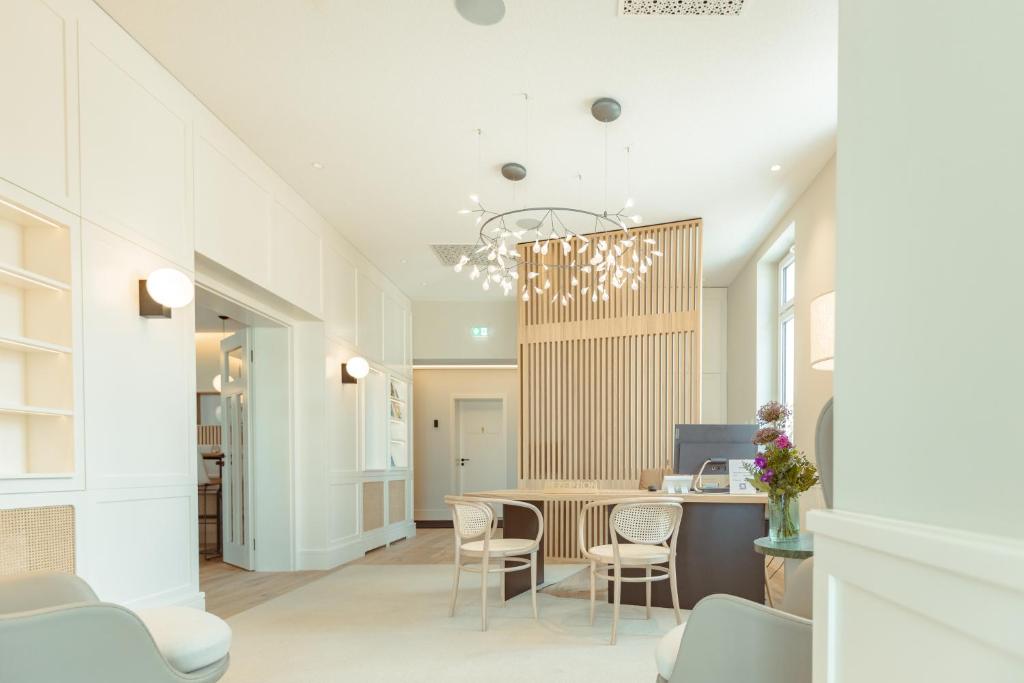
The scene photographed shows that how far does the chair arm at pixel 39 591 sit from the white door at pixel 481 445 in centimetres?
946

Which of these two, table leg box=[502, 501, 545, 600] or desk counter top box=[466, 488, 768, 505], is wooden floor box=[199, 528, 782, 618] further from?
desk counter top box=[466, 488, 768, 505]

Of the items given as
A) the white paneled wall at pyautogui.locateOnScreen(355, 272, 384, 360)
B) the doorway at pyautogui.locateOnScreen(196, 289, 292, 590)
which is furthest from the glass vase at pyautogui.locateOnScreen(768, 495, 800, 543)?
the white paneled wall at pyautogui.locateOnScreen(355, 272, 384, 360)

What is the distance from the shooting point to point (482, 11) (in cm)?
352

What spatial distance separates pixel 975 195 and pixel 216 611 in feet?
17.6

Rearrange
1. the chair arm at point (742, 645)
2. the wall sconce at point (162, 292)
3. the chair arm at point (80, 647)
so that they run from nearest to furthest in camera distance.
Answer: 1. the chair arm at point (742, 645)
2. the chair arm at point (80, 647)
3. the wall sconce at point (162, 292)

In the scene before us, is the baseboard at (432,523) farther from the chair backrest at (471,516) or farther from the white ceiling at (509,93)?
the chair backrest at (471,516)

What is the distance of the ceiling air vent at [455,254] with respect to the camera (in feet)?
26.1

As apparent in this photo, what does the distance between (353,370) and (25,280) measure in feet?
14.4

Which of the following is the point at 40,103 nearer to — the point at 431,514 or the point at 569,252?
the point at 569,252

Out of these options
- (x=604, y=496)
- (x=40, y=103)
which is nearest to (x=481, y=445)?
(x=604, y=496)

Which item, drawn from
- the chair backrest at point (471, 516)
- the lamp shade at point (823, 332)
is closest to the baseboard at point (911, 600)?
the lamp shade at point (823, 332)

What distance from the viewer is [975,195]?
703 millimetres

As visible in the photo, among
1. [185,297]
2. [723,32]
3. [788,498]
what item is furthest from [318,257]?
[788,498]

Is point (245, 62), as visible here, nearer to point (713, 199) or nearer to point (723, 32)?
point (723, 32)
